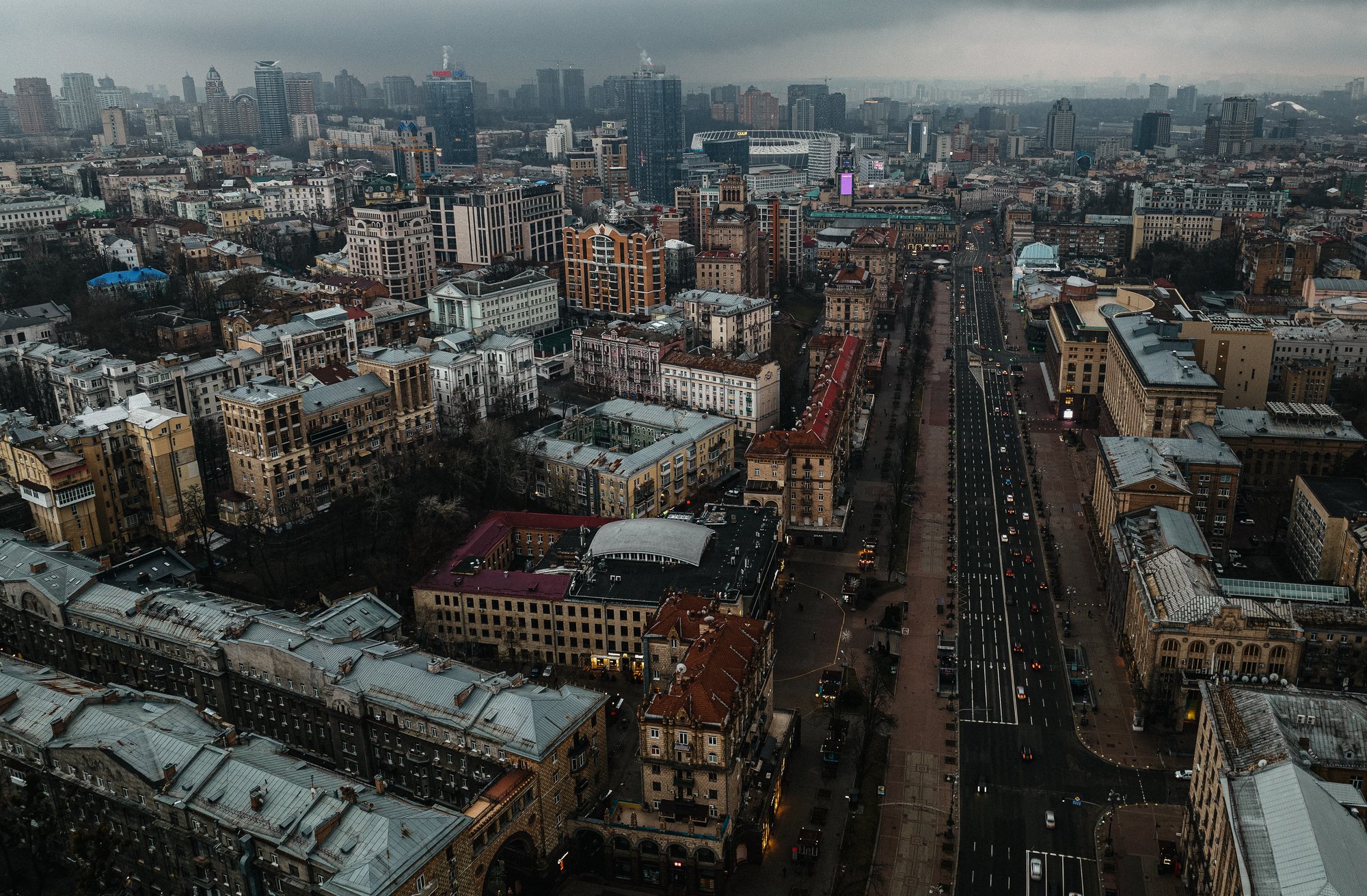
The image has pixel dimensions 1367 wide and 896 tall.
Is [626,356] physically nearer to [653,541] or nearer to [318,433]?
[318,433]

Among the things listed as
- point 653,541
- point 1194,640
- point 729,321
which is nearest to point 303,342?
point 729,321

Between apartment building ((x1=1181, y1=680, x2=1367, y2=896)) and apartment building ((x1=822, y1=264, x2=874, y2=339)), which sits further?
apartment building ((x1=822, y1=264, x2=874, y2=339))

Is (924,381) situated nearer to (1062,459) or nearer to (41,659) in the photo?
(1062,459)

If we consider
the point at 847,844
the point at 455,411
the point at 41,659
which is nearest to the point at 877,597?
the point at 847,844

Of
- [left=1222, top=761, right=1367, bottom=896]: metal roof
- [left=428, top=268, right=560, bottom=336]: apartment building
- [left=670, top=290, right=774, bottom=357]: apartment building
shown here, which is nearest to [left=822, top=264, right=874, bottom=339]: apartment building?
[left=670, top=290, right=774, bottom=357]: apartment building

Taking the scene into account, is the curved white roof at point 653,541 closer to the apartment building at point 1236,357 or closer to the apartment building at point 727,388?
the apartment building at point 727,388

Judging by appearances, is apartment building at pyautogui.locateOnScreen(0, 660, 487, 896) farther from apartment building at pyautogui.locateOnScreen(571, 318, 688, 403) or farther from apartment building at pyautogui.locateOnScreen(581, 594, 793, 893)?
apartment building at pyautogui.locateOnScreen(571, 318, 688, 403)
